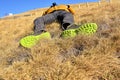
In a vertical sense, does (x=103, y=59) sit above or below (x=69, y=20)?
below

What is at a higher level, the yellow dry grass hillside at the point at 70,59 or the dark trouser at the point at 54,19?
the dark trouser at the point at 54,19

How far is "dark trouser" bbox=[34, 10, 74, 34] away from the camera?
1124cm

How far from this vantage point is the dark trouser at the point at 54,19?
36.9 ft

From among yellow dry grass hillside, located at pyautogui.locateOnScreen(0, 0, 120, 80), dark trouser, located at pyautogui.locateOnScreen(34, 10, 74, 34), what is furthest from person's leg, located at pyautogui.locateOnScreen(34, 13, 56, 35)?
yellow dry grass hillside, located at pyautogui.locateOnScreen(0, 0, 120, 80)

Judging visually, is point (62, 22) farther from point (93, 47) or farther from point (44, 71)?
point (44, 71)

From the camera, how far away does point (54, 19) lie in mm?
12367


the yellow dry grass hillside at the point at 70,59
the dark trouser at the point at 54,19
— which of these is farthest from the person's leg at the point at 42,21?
the yellow dry grass hillside at the point at 70,59

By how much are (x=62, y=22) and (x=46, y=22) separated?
0.70 metres

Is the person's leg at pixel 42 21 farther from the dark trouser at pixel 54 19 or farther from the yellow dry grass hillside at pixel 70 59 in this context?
the yellow dry grass hillside at pixel 70 59

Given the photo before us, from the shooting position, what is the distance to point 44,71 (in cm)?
680

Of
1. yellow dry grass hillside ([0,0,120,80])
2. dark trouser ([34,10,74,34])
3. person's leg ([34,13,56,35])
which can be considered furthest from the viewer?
dark trouser ([34,10,74,34])

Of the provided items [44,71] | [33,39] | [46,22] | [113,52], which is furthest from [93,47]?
[46,22]

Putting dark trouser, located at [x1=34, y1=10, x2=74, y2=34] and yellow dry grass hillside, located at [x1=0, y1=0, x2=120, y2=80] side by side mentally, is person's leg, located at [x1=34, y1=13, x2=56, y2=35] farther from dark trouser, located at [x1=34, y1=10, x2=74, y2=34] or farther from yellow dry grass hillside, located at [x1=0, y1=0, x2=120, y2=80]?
yellow dry grass hillside, located at [x1=0, y1=0, x2=120, y2=80]

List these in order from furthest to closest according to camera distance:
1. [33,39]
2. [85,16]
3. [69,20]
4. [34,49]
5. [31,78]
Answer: [85,16] → [69,20] → [33,39] → [34,49] → [31,78]
